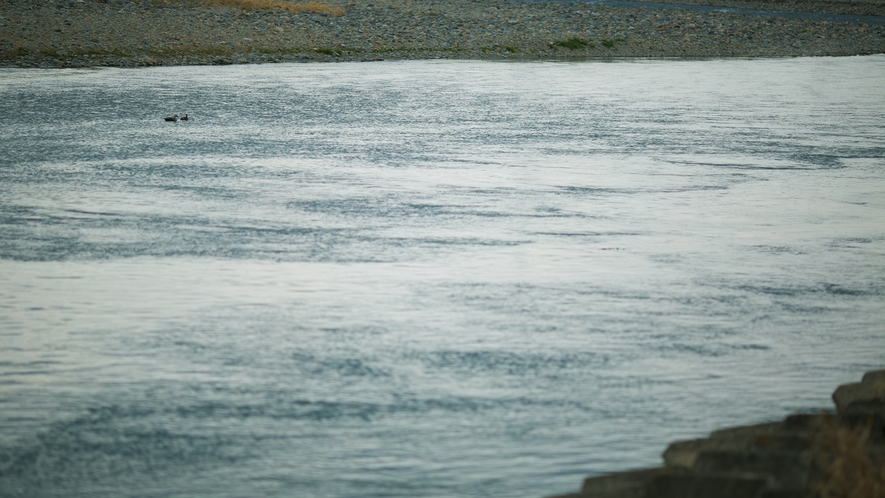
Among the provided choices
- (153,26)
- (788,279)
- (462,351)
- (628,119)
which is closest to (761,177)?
(788,279)

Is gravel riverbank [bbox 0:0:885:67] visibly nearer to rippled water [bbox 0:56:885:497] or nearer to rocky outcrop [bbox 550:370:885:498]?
rippled water [bbox 0:56:885:497]

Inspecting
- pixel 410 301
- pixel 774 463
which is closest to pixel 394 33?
pixel 410 301

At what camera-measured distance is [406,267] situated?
295 inches

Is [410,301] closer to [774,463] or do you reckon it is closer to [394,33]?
[774,463]

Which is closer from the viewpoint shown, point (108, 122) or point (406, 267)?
point (406, 267)

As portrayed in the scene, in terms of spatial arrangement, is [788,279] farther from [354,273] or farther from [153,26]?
[153,26]

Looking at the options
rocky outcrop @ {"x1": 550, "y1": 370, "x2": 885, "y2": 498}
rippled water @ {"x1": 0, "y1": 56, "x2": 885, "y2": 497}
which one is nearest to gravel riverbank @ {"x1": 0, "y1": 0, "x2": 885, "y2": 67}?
rippled water @ {"x1": 0, "y1": 56, "x2": 885, "y2": 497}

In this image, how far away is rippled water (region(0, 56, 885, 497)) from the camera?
4641mm

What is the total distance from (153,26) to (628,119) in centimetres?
1708

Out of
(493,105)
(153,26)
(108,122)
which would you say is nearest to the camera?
(108,122)

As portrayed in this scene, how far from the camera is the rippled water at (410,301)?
4.64 metres

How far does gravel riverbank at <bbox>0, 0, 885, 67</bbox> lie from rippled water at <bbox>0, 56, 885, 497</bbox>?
13.4 m

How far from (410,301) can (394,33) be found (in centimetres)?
2606

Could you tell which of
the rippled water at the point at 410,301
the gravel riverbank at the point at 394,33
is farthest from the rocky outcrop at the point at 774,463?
the gravel riverbank at the point at 394,33
